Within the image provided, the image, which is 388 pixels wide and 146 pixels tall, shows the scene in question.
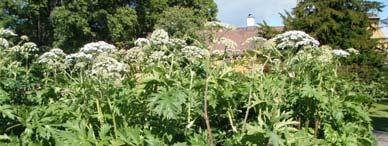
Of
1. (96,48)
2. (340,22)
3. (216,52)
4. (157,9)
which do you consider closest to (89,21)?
(157,9)

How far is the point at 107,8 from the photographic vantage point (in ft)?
118

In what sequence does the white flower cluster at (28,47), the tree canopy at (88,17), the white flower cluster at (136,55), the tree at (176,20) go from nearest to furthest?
1. the white flower cluster at (136,55)
2. the white flower cluster at (28,47)
3. the tree at (176,20)
4. the tree canopy at (88,17)

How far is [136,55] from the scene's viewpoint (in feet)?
15.6

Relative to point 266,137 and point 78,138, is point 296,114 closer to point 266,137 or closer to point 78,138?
point 266,137

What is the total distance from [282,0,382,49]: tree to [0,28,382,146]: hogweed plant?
17.5 m

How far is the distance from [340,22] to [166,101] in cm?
2067

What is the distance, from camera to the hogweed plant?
11.1 feet

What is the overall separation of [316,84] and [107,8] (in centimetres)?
3174

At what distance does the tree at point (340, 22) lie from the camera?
22.3m

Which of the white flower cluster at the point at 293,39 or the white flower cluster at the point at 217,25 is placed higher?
the white flower cluster at the point at 217,25

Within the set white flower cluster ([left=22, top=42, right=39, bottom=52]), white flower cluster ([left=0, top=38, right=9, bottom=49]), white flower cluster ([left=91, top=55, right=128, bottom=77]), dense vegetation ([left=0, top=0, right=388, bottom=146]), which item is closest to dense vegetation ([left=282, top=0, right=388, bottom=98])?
dense vegetation ([left=0, top=0, right=388, bottom=146])

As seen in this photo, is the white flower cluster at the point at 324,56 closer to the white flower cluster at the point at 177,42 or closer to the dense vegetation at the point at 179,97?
the dense vegetation at the point at 179,97

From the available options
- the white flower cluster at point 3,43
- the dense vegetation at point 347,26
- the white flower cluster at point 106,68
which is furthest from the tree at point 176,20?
the white flower cluster at point 106,68

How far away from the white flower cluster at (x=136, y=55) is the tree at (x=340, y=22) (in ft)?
59.2
